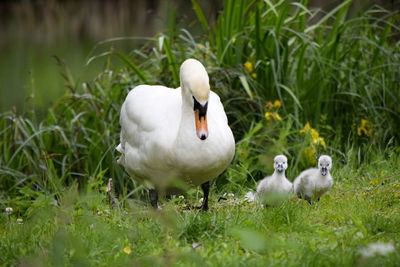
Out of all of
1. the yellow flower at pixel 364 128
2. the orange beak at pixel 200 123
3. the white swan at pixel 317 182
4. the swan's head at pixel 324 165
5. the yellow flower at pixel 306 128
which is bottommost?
the yellow flower at pixel 364 128

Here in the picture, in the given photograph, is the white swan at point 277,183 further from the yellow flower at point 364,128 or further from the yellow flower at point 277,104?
the yellow flower at point 364,128

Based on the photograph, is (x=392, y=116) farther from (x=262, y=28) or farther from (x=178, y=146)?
(x=178, y=146)

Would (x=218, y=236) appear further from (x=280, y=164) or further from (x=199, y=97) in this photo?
(x=280, y=164)

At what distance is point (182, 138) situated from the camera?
3.63 m

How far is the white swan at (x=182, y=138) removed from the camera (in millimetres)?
3607

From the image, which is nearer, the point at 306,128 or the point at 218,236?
the point at 218,236

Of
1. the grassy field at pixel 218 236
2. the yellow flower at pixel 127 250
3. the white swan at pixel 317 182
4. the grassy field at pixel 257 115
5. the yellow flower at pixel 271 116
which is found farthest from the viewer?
the yellow flower at pixel 271 116

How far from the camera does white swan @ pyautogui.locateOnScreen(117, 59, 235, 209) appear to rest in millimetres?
3607

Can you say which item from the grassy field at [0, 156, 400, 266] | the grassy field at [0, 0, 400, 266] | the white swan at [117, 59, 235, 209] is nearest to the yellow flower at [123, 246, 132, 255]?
the grassy field at [0, 156, 400, 266]

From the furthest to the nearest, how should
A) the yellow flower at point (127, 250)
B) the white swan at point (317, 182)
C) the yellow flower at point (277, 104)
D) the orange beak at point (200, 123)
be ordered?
1. the yellow flower at point (277, 104)
2. the white swan at point (317, 182)
3. the orange beak at point (200, 123)
4. the yellow flower at point (127, 250)

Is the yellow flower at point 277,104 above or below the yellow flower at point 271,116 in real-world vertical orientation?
above

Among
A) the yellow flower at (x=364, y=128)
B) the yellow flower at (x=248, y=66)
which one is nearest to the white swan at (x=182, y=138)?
the yellow flower at (x=248, y=66)

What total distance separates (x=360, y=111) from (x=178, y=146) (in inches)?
109

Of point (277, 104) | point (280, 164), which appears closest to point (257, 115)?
point (277, 104)
